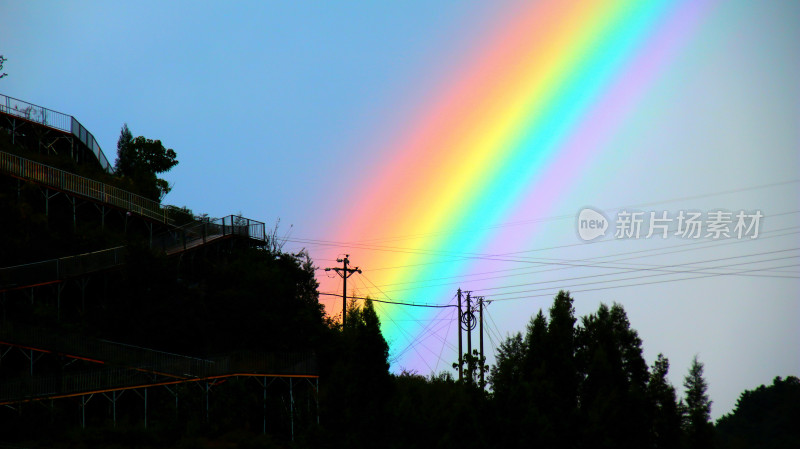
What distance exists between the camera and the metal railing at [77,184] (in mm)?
59844

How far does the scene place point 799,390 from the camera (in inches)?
3735

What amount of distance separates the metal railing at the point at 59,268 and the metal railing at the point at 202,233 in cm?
447

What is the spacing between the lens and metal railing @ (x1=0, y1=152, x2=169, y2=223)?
5984 cm

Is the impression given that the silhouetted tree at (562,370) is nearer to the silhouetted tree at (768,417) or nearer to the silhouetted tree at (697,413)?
the silhouetted tree at (697,413)

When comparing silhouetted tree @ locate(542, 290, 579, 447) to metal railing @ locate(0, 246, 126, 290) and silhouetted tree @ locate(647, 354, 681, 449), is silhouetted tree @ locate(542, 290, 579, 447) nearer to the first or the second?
silhouetted tree @ locate(647, 354, 681, 449)

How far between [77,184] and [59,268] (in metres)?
10.5

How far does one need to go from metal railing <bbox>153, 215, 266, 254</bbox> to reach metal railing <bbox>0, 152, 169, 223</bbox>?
2502mm

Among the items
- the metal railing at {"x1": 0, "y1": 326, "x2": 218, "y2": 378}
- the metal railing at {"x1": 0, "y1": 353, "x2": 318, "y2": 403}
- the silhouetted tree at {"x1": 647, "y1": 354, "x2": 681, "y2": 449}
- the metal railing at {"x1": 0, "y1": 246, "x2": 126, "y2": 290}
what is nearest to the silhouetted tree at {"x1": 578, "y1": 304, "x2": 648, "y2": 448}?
the silhouetted tree at {"x1": 647, "y1": 354, "x2": 681, "y2": 449}

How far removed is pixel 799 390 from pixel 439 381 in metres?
49.1

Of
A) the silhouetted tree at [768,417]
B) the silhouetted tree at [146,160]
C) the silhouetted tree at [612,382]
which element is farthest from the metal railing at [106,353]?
the silhouetted tree at [768,417]

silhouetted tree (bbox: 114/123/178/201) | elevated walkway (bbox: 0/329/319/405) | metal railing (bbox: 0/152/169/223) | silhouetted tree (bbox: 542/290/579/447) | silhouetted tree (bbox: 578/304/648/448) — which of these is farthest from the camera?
silhouetted tree (bbox: 114/123/178/201)

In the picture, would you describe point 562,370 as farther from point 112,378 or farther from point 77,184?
point 77,184

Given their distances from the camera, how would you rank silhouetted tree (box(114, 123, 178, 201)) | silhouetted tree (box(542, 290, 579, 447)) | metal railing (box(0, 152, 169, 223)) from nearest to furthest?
silhouetted tree (box(542, 290, 579, 447)) < metal railing (box(0, 152, 169, 223)) < silhouetted tree (box(114, 123, 178, 201))

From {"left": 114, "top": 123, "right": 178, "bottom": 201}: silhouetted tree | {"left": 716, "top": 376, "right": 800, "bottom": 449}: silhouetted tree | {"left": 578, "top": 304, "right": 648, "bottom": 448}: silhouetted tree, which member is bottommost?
{"left": 716, "top": 376, "right": 800, "bottom": 449}: silhouetted tree
